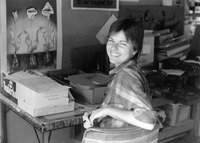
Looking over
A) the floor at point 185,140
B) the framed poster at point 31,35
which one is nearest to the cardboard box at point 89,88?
the framed poster at point 31,35

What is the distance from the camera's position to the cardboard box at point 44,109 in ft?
4.68

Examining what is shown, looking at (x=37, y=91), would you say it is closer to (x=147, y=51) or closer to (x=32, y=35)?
(x=32, y=35)

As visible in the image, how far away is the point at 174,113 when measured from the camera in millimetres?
2617

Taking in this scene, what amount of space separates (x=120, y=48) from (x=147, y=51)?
3.99ft

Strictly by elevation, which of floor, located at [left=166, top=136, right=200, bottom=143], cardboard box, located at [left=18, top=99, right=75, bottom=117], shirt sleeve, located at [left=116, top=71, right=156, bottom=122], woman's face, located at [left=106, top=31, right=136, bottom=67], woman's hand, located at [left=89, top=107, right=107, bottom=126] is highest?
woman's face, located at [left=106, top=31, right=136, bottom=67]

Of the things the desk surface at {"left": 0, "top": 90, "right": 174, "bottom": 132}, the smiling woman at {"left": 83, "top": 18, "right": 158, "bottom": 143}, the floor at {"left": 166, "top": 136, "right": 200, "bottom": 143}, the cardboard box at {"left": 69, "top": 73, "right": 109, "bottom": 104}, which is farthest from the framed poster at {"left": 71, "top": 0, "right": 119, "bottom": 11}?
the floor at {"left": 166, "top": 136, "right": 200, "bottom": 143}

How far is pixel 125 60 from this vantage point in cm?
116

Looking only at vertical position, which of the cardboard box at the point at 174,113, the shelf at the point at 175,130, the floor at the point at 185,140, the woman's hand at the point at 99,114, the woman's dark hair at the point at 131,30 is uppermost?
the woman's dark hair at the point at 131,30

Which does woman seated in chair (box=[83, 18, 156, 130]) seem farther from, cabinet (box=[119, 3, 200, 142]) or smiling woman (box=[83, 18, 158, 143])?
cabinet (box=[119, 3, 200, 142])

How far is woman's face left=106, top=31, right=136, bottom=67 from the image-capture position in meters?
1.13

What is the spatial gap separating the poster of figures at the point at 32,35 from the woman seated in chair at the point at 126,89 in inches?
32.2

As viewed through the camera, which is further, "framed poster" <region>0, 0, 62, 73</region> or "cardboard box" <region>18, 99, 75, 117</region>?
"framed poster" <region>0, 0, 62, 73</region>

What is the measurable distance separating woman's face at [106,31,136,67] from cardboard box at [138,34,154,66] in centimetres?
115

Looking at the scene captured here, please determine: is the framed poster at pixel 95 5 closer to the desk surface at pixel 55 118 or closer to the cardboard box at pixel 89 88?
the cardboard box at pixel 89 88
